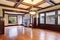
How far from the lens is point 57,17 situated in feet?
26.3

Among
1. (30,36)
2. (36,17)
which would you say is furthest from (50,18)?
(30,36)

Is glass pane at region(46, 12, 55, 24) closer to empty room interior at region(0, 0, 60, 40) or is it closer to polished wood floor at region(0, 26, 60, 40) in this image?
empty room interior at region(0, 0, 60, 40)

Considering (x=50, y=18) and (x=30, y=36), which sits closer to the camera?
(x=30, y=36)

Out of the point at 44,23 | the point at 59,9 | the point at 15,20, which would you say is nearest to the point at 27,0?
the point at 59,9

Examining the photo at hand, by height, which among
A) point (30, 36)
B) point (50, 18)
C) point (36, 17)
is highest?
point (36, 17)

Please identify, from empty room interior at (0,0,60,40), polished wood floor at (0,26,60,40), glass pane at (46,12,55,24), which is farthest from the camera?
glass pane at (46,12,55,24)

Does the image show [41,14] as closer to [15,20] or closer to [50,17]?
[50,17]

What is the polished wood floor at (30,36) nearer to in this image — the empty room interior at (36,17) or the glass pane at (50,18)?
the empty room interior at (36,17)

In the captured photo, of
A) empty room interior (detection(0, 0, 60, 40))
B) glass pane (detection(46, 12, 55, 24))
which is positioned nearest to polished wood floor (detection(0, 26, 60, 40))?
empty room interior (detection(0, 0, 60, 40))

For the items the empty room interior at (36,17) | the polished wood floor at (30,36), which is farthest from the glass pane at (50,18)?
the polished wood floor at (30,36)

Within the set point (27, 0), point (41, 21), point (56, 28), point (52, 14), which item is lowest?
point (56, 28)

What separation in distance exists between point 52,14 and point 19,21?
30.4 ft

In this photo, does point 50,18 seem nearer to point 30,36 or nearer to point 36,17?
point 36,17

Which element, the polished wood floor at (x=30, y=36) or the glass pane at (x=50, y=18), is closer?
the polished wood floor at (x=30, y=36)
